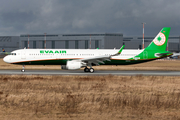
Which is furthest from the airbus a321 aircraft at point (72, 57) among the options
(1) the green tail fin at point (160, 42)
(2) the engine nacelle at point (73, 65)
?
(1) the green tail fin at point (160, 42)

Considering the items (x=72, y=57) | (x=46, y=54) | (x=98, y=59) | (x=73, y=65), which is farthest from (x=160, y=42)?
(x=46, y=54)

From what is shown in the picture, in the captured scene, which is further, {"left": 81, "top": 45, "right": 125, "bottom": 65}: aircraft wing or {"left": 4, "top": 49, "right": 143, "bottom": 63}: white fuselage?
{"left": 4, "top": 49, "right": 143, "bottom": 63}: white fuselage

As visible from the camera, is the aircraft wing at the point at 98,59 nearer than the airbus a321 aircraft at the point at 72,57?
Yes

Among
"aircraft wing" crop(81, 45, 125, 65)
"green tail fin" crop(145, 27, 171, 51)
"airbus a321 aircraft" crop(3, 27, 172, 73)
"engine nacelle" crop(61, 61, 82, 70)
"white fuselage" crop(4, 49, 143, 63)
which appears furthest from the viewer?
"green tail fin" crop(145, 27, 171, 51)

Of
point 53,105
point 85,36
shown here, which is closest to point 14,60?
point 53,105

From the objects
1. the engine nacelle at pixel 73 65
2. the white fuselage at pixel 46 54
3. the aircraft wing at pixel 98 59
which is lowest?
the engine nacelle at pixel 73 65

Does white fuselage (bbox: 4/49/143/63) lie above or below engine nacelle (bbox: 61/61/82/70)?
above

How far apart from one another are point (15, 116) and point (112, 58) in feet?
96.3

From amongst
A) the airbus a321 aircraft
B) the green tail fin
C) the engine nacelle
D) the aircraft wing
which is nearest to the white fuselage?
the airbus a321 aircraft

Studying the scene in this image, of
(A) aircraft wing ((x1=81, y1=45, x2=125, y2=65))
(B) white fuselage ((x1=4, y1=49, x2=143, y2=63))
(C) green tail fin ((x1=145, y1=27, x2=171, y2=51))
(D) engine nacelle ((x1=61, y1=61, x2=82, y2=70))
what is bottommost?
(D) engine nacelle ((x1=61, y1=61, x2=82, y2=70))

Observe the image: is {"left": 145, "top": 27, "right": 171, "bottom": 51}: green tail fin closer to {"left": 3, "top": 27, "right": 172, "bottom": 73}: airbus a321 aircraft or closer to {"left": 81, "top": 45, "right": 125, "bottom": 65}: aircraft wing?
{"left": 3, "top": 27, "right": 172, "bottom": 73}: airbus a321 aircraft

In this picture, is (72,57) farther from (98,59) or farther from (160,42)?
(160,42)

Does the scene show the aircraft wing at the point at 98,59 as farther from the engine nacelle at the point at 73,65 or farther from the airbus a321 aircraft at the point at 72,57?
the engine nacelle at the point at 73,65

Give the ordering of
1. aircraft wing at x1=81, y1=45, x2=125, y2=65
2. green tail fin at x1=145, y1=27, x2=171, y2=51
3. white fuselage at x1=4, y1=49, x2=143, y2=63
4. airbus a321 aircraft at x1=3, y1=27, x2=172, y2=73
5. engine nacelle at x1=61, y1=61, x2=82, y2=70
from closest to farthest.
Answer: engine nacelle at x1=61, y1=61, x2=82, y2=70 → aircraft wing at x1=81, y1=45, x2=125, y2=65 → airbus a321 aircraft at x1=3, y1=27, x2=172, y2=73 → white fuselage at x1=4, y1=49, x2=143, y2=63 → green tail fin at x1=145, y1=27, x2=171, y2=51
